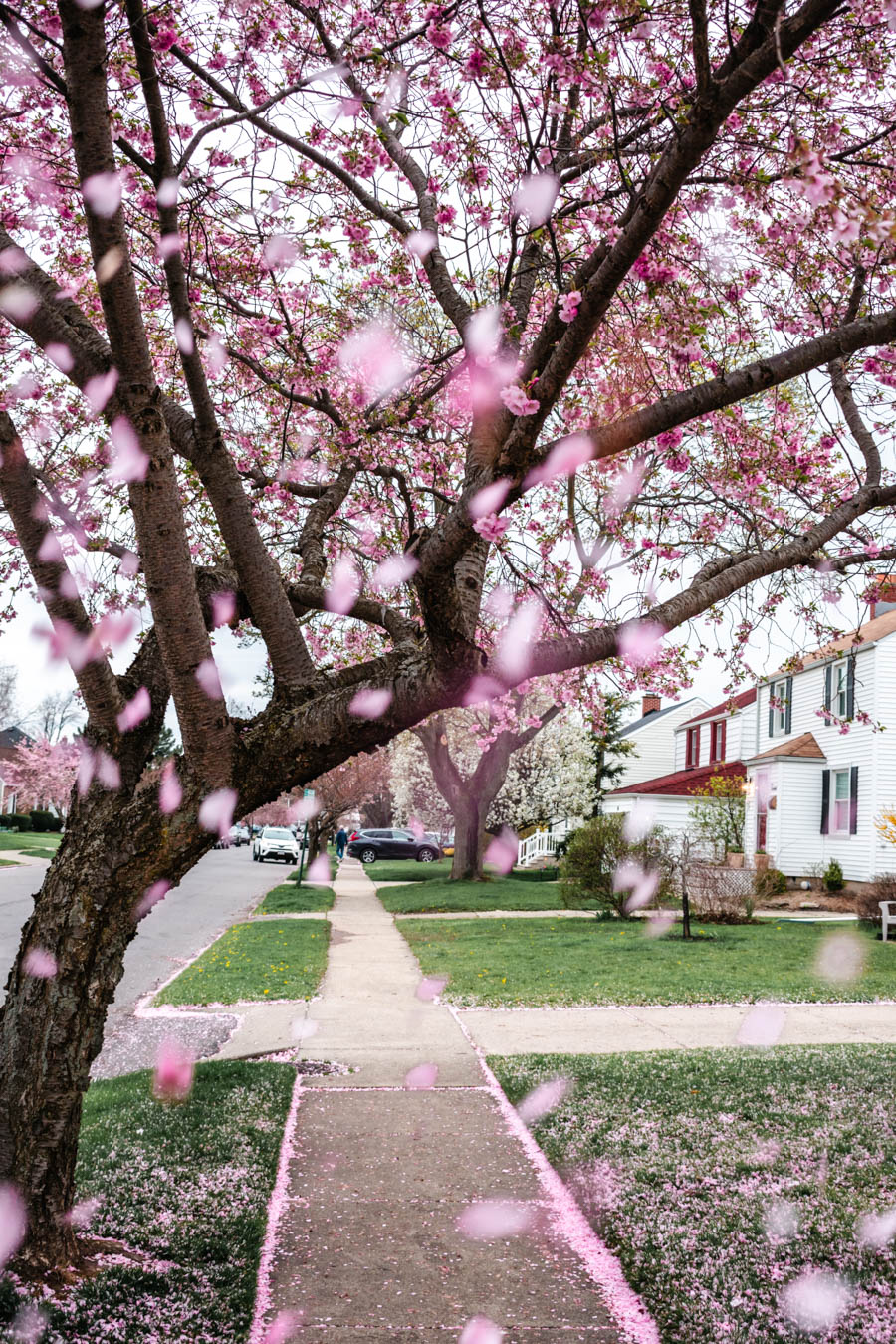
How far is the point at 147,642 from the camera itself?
15.1 feet

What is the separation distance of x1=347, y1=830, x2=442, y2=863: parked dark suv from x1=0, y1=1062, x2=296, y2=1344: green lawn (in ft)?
120

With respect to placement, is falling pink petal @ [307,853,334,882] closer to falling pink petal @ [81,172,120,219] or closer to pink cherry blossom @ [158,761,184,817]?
pink cherry blossom @ [158,761,184,817]

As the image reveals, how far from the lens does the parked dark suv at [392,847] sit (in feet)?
140

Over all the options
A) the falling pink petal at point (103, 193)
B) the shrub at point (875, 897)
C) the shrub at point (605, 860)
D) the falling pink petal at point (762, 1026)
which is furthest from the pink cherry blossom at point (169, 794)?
the shrub at point (875, 897)

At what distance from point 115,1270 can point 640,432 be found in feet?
11.7

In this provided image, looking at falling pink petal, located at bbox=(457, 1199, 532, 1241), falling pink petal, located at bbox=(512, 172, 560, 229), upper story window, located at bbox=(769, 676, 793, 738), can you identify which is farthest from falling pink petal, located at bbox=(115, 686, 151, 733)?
upper story window, located at bbox=(769, 676, 793, 738)

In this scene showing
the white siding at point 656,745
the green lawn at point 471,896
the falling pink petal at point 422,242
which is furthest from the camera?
the white siding at point 656,745

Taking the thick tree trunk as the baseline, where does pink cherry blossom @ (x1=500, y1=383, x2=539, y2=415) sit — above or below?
above

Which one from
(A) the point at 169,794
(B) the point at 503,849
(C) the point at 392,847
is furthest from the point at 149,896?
(C) the point at 392,847

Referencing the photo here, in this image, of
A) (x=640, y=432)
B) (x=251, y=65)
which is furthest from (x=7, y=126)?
(x=640, y=432)

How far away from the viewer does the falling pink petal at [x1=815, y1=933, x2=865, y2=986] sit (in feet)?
37.1

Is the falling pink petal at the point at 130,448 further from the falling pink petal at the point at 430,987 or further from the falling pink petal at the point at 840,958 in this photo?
the falling pink petal at the point at 840,958

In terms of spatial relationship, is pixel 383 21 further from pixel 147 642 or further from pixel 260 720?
pixel 260 720

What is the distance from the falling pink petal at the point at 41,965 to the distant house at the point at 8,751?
6873 cm
